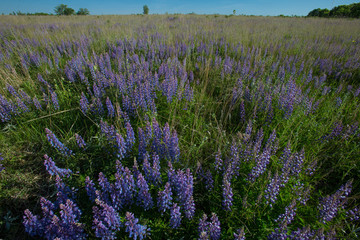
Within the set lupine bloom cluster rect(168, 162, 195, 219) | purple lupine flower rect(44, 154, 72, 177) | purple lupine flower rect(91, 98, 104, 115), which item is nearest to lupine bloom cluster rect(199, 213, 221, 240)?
lupine bloom cluster rect(168, 162, 195, 219)

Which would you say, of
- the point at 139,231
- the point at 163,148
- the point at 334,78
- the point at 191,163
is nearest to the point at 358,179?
the point at 191,163

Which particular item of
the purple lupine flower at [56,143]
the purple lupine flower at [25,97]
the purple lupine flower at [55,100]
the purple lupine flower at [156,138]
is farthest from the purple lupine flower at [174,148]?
the purple lupine flower at [25,97]

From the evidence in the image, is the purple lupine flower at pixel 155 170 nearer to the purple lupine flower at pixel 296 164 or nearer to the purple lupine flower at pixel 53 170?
the purple lupine flower at pixel 53 170

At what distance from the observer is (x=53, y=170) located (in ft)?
6.51

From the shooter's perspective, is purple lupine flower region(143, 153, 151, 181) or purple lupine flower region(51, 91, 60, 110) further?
purple lupine flower region(51, 91, 60, 110)

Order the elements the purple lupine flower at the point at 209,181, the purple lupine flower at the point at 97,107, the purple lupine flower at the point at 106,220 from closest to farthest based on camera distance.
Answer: the purple lupine flower at the point at 106,220, the purple lupine flower at the point at 209,181, the purple lupine flower at the point at 97,107

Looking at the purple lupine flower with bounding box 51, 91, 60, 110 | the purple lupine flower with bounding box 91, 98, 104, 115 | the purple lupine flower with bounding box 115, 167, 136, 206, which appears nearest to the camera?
the purple lupine flower with bounding box 115, 167, 136, 206

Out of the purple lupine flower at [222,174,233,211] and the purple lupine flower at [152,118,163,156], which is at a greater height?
the purple lupine flower at [152,118,163,156]

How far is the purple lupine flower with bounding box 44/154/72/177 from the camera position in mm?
1926

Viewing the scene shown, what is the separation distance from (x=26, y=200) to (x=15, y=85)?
320cm

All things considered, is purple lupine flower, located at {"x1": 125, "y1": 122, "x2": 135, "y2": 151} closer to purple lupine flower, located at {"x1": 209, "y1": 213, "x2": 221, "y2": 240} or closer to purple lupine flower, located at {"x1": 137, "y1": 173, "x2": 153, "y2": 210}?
purple lupine flower, located at {"x1": 137, "y1": 173, "x2": 153, "y2": 210}

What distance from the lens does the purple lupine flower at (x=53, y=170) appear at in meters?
1.93

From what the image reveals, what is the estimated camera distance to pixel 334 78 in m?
5.50

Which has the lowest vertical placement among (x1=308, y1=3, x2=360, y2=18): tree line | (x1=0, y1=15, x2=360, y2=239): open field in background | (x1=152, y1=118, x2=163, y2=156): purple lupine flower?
(x1=0, y1=15, x2=360, y2=239): open field in background
